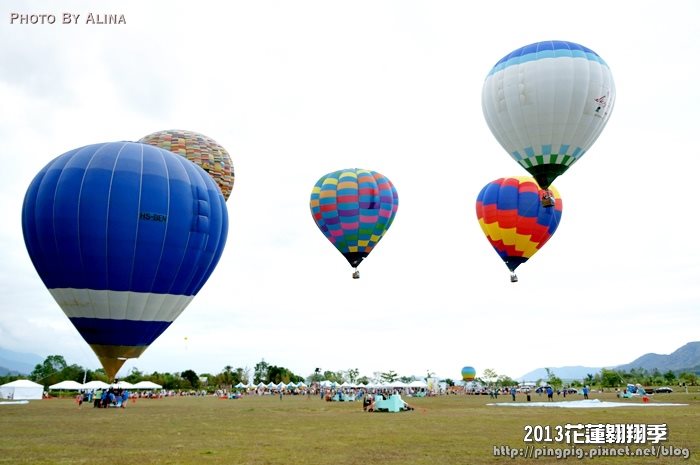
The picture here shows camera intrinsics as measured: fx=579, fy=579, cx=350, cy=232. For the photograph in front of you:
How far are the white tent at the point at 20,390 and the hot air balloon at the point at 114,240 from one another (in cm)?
4446

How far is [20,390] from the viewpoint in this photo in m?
55.4

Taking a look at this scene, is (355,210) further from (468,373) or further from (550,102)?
(468,373)

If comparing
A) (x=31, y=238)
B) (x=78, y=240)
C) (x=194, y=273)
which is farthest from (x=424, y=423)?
(x=31, y=238)

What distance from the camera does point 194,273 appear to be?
20.0 m

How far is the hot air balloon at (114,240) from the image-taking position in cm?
1789

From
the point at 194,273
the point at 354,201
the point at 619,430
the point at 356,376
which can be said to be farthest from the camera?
the point at 356,376

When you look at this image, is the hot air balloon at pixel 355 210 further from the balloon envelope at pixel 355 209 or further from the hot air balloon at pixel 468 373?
the hot air balloon at pixel 468 373

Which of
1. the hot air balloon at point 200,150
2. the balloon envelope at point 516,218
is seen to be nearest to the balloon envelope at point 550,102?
the balloon envelope at point 516,218

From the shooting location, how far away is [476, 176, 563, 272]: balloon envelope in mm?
32688

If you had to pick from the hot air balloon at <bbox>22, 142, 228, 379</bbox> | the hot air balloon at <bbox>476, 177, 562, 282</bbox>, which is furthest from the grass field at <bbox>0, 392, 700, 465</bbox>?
the hot air balloon at <bbox>476, 177, 562, 282</bbox>

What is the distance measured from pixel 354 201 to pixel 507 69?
13129 mm

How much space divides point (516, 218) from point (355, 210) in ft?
30.6

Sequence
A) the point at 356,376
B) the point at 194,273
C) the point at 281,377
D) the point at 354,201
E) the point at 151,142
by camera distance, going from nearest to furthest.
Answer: the point at 194,273, the point at 151,142, the point at 354,201, the point at 281,377, the point at 356,376

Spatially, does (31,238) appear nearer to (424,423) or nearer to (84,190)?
(84,190)
